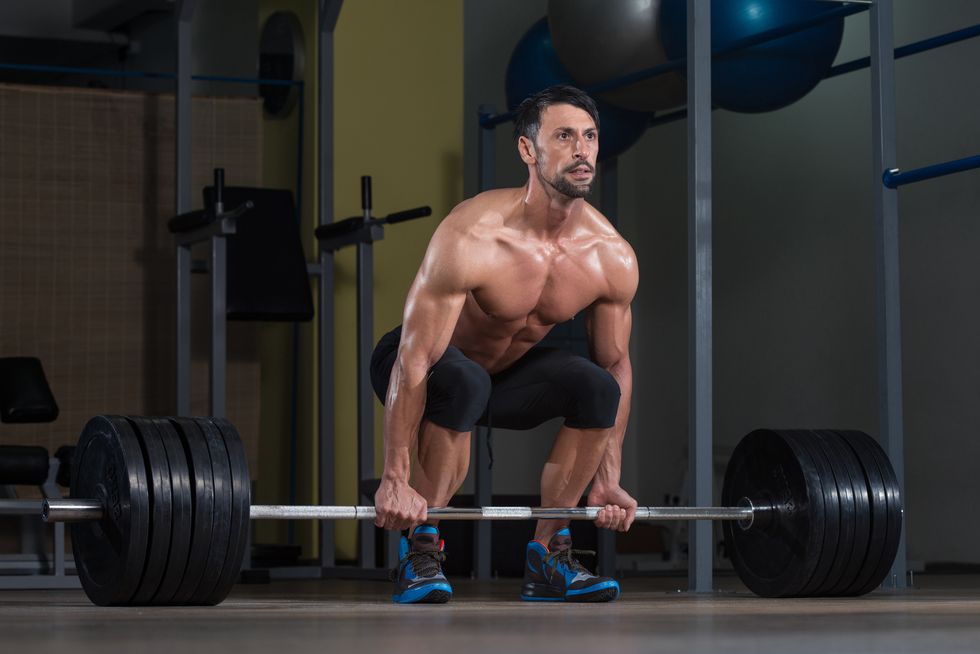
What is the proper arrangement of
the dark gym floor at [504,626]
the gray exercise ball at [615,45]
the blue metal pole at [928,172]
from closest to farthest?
the dark gym floor at [504,626] < the blue metal pole at [928,172] < the gray exercise ball at [615,45]

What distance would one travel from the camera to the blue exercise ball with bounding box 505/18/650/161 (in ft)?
16.9

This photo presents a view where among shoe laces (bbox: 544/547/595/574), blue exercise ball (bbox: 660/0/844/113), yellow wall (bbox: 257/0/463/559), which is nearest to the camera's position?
shoe laces (bbox: 544/547/595/574)

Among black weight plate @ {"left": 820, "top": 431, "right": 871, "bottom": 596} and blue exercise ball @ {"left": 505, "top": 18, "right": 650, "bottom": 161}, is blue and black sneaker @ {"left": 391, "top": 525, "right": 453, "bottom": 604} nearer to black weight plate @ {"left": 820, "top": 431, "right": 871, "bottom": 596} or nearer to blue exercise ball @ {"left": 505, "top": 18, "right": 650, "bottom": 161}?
black weight plate @ {"left": 820, "top": 431, "right": 871, "bottom": 596}

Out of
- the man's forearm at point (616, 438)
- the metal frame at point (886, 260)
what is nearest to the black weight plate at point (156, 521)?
the man's forearm at point (616, 438)

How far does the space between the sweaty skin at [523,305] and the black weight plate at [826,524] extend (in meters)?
0.44

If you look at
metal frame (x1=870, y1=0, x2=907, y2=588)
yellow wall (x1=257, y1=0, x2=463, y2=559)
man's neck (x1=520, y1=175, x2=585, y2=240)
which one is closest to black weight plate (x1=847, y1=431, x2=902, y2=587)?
metal frame (x1=870, y1=0, x2=907, y2=588)

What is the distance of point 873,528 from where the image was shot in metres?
3.33

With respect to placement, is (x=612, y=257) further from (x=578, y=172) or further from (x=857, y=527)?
(x=857, y=527)

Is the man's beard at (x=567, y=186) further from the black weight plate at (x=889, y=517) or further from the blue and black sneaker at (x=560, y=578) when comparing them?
the black weight plate at (x=889, y=517)

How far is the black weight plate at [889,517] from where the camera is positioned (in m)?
3.35

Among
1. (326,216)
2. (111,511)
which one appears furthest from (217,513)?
(326,216)

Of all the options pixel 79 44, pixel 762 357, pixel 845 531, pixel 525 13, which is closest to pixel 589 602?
pixel 845 531

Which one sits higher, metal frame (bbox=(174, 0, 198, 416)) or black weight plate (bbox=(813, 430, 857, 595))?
metal frame (bbox=(174, 0, 198, 416))

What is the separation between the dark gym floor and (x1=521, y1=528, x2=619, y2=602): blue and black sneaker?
0.07 metres
